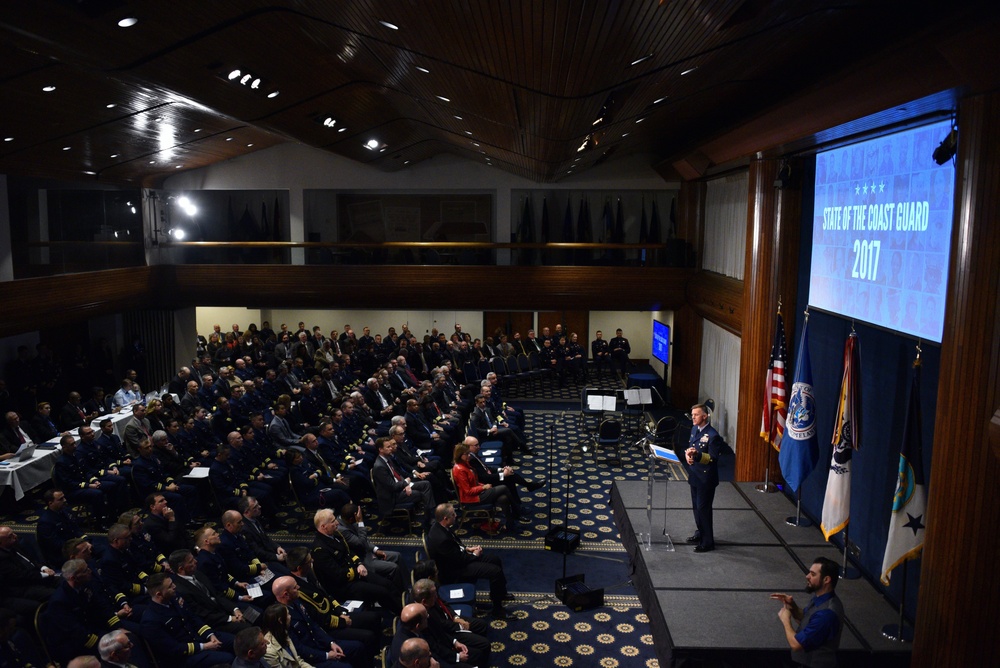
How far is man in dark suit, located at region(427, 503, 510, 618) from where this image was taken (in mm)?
6852

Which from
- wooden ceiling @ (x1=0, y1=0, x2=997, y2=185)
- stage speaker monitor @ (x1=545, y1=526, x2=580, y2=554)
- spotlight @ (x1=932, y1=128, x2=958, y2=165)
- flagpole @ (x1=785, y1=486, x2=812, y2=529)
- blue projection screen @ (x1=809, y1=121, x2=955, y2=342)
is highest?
wooden ceiling @ (x1=0, y1=0, x2=997, y2=185)

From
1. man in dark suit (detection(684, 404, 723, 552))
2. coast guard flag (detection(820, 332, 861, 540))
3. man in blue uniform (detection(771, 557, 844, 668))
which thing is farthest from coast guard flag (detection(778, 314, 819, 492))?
man in blue uniform (detection(771, 557, 844, 668))

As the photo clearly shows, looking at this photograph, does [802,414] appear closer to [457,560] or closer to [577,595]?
[577,595]

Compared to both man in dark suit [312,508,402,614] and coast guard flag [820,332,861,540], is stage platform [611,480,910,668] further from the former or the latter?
man in dark suit [312,508,402,614]

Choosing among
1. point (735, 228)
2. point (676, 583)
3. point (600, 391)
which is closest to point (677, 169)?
point (735, 228)

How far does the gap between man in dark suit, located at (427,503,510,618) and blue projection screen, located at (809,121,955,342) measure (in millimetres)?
4430

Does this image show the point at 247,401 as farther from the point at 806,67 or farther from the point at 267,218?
the point at 806,67

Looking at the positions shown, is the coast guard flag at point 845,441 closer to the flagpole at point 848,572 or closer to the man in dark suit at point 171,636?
the flagpole at point 848,572

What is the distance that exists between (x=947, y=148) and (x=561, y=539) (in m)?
5.51

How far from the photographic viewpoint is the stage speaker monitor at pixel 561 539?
8312 mm

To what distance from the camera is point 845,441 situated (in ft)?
21.8

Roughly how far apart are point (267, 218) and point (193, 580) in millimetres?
14720

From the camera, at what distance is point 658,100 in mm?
7984

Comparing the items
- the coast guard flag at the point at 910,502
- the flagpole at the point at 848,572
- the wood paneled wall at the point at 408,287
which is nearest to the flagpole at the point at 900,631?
the coast guard flag at the point at 910,502
